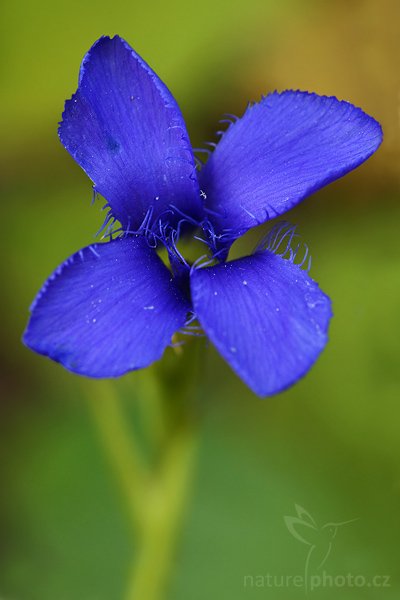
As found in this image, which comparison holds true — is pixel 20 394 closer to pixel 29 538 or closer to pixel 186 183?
pixel 29 538

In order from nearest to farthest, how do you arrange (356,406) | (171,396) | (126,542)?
(171,396)
(126,542)
(356,406)

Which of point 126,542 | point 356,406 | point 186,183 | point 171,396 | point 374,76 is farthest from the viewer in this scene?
point 374,76

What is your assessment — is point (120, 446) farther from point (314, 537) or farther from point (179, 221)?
point (179, 221)

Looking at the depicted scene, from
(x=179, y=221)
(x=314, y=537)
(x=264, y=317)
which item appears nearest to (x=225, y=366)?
(x=314, y=537)

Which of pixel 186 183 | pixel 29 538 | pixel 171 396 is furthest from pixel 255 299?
pixel 29 538

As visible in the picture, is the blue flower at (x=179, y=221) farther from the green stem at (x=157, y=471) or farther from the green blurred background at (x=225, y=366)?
the green blurred background at (x=225, y=366)
